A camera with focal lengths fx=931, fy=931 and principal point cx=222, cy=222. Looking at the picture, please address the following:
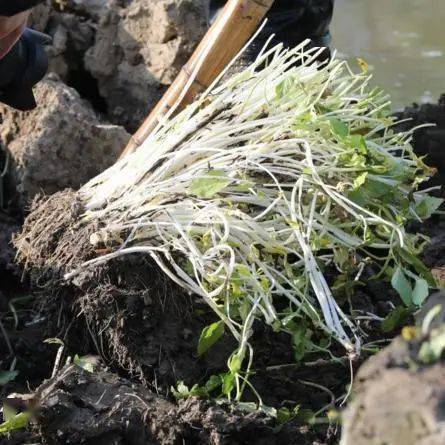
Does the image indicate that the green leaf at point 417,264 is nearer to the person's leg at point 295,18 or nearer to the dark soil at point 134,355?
the dark soil at point 134,355

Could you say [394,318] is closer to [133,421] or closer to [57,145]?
[133,421]

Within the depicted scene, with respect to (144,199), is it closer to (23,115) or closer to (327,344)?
(327,344)

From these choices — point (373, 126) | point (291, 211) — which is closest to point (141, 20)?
point (373, 126)

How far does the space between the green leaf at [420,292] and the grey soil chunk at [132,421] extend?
43cm

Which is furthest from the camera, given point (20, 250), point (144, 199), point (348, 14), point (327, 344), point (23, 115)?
point (348, 14)

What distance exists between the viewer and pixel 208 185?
2188 mm

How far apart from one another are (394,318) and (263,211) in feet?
1.30

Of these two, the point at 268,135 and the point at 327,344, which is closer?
the point at 327,344

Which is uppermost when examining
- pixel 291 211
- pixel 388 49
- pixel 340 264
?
pixel 291 211

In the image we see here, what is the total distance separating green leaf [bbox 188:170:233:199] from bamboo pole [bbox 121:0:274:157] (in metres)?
0.53

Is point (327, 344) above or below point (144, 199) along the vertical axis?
below

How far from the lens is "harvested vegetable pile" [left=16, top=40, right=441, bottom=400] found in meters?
2.12

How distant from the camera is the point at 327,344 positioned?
6.98 ft

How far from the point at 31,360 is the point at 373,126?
3.53 feet
